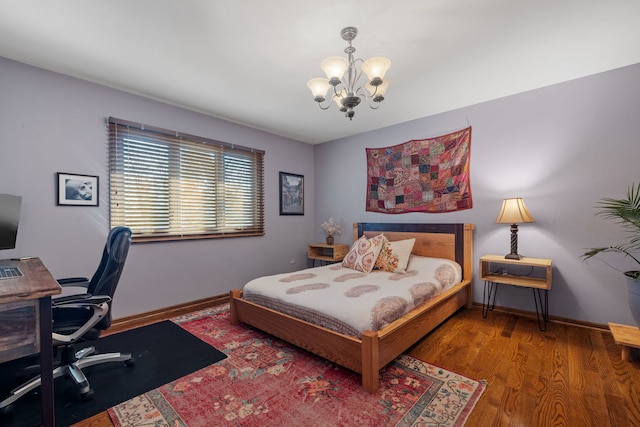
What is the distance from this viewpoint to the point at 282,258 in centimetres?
457

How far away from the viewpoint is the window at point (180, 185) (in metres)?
2.96

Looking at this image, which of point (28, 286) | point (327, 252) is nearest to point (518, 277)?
point (327, 252)

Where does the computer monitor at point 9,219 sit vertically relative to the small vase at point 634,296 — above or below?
above

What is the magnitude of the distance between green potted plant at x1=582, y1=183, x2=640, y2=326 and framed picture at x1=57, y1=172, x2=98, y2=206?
4.53 metres

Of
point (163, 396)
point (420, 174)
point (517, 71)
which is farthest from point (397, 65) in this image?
point (163, 396)

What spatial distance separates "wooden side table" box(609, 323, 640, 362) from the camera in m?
2.06

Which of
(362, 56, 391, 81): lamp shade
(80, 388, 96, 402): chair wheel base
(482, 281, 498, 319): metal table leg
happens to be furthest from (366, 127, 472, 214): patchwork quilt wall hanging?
(80, 388, 96, 402): chair wheel base

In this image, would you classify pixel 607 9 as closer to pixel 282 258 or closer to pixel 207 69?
pixel 207 69

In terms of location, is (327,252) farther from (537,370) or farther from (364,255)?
(537,370)

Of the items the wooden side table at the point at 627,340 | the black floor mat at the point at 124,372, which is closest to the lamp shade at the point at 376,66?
the black floor mat at the point at 124,372

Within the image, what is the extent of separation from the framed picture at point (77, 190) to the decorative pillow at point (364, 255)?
9.25 feet

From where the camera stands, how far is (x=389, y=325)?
2.00m

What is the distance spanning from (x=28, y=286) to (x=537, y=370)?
3230mm

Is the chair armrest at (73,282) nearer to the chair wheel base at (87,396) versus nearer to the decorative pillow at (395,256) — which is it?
the chair wheel base at (87,396)
